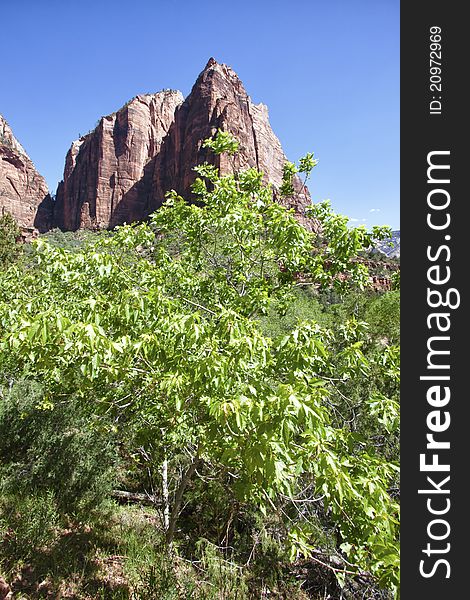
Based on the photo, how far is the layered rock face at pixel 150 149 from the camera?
75625 mm

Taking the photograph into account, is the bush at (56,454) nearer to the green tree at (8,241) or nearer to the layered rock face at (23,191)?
the green tree at (8,241)

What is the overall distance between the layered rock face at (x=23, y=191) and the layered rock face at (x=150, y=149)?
5.09 metres

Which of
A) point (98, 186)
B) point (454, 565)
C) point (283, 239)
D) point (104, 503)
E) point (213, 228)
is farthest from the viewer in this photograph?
point (98, 186)

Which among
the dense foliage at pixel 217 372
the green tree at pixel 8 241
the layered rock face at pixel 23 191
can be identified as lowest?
the dense foliage at pixel 217 372

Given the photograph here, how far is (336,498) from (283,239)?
2.65m

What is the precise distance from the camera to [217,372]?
80.0 inches

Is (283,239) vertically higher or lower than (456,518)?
higher

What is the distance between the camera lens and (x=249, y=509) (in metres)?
5.75

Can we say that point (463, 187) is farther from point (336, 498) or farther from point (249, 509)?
point (249, 509)

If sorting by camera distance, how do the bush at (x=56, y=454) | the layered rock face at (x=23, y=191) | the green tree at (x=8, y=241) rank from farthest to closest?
the layered rock face at (x=23, y=191) → the green tree at (x=8, y=241) → the bush at (x=56, y=454)

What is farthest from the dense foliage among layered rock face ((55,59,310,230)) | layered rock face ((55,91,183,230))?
layered rock face ((55,91,183,230))

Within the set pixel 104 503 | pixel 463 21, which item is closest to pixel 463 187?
pixel 463 21

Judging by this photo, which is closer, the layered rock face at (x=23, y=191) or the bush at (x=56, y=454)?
the bush at (x=56, y=454)

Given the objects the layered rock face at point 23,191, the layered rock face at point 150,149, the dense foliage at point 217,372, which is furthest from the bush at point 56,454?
the layered rock face at point 23,191
